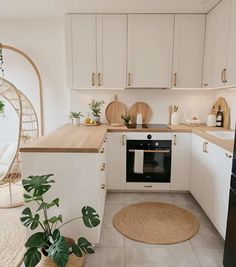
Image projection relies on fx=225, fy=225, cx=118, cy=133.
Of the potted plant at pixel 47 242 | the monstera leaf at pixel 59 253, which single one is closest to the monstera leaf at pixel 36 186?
the potted plant at pixel 47 242

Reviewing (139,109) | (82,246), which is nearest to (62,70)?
(139,109)

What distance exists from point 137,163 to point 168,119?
96 centimetres

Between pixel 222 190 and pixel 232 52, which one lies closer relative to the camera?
pixel 222 190

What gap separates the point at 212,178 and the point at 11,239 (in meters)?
2.04

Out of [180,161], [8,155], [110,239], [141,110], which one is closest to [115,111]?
[141,110]

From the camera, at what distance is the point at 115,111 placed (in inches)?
138

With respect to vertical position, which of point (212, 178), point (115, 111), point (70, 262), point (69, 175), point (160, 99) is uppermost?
point (160, 99)

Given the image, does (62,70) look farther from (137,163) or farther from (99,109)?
(137,163)

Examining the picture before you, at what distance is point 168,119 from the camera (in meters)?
3.52

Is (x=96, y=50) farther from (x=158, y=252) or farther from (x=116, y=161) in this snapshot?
(x=158, y=252)

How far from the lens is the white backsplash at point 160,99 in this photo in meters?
3.47

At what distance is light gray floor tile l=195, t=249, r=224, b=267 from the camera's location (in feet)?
6.02

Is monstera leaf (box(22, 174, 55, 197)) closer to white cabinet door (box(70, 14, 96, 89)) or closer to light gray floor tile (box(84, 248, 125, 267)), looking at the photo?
light gray floor tile (box(84, 248, 125, 267))

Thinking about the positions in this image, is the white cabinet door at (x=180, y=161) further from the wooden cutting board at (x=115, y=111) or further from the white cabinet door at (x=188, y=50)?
the wooden cutting board at (x=115, y=111)
